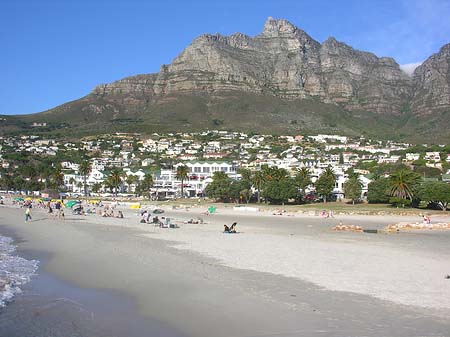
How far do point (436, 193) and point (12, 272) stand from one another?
53.0 m

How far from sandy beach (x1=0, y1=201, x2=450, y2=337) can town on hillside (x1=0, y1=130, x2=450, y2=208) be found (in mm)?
40193

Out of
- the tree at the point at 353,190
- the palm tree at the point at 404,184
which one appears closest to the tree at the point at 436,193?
the palm tree at the point at 404,184

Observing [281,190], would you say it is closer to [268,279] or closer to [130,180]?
[130,180]

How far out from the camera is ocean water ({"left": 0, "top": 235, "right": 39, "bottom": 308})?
15.3m

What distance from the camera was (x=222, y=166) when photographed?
379 feet

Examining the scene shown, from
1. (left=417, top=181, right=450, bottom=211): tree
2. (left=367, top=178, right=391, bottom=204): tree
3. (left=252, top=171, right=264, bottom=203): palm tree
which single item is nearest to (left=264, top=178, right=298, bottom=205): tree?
(left=252, top=171, right=264, bottom=203): palm tree

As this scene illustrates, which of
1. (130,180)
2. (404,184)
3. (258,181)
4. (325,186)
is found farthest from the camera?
(130,180)

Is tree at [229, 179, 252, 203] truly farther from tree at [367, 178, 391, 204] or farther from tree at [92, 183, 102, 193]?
tree at [92, 183, 102, 193]

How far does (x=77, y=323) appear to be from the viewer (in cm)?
1241

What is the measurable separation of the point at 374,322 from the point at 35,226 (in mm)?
34647

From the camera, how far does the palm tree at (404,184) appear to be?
6244cm

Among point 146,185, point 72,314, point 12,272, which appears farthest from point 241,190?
point 72,314

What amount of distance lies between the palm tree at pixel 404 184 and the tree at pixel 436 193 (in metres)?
0.97

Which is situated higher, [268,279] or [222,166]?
[222,166]
